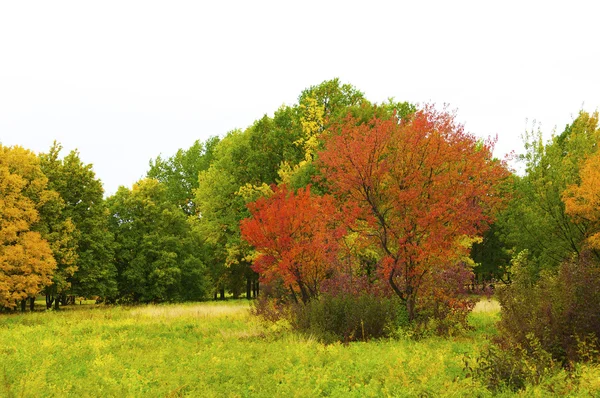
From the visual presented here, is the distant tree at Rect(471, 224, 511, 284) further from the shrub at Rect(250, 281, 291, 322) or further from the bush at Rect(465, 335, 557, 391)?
the bush at Rect(465, 335, 557, 391)

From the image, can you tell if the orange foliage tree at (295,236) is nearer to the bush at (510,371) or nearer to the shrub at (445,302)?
the shrub at (445,302)

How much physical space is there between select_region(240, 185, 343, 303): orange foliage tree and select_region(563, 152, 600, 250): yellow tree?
1248 cm

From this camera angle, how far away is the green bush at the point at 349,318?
14.9 meters

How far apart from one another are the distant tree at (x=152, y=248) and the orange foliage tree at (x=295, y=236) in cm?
2301

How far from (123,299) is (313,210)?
92.4 feet

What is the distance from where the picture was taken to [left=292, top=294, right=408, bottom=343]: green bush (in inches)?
588

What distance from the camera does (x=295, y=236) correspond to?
59.6 feet

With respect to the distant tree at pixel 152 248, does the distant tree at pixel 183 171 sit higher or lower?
higher

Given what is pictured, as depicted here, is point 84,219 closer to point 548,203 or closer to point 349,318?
point 349,318

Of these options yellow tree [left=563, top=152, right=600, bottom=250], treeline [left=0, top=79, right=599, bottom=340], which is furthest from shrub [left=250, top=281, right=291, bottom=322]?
yellow tree [left=563, top=152, right=600, bottom=250]

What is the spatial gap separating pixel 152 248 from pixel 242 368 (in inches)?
1235

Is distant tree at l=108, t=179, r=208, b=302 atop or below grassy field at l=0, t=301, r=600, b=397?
atop

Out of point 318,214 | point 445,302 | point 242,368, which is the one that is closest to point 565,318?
point 445,302

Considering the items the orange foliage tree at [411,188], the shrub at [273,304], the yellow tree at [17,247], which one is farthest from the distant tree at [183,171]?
the orange foliage tree at [411,188]
